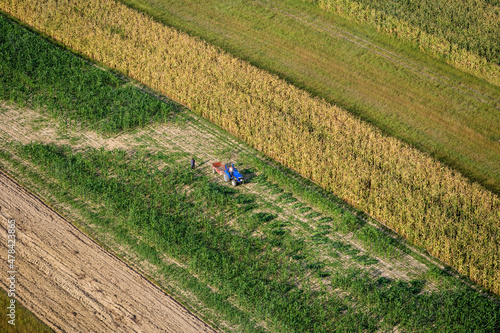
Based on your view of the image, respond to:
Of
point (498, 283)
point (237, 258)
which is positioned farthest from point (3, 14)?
point (498, 283)

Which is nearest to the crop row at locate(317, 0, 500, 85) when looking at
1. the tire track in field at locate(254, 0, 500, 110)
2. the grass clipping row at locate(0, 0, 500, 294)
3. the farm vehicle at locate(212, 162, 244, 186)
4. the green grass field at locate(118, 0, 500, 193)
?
the green grass field at locate(118, 0, 500, 193)

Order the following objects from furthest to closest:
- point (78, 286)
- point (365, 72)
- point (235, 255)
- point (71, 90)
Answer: point (365, 72) < point (71, 90) < point (235, 255) < point (78, 286)

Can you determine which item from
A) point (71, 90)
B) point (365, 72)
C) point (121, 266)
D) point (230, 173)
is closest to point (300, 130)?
point (230, 173)

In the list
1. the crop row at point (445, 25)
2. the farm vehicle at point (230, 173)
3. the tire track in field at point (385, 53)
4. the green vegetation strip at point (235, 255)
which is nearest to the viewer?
the green vegetation strip at point (235, 255)

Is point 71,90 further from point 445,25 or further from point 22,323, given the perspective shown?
point 445,25

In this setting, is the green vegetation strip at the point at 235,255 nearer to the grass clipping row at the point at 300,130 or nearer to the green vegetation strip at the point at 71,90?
the grass clipping row at the point at 300,130

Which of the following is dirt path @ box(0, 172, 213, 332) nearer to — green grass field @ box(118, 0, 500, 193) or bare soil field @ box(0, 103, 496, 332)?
bare soil field @ box(0, 103, 496, 332)

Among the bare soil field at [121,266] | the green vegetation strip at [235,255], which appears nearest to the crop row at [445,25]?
the bare soil field at [121,266]

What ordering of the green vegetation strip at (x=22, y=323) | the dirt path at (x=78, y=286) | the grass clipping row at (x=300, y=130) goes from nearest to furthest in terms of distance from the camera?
the green vegetation strip at (x=22, y=323) → the dirt path at (x=78, y=286) → the grass clipping row at (x=300, y=130)
